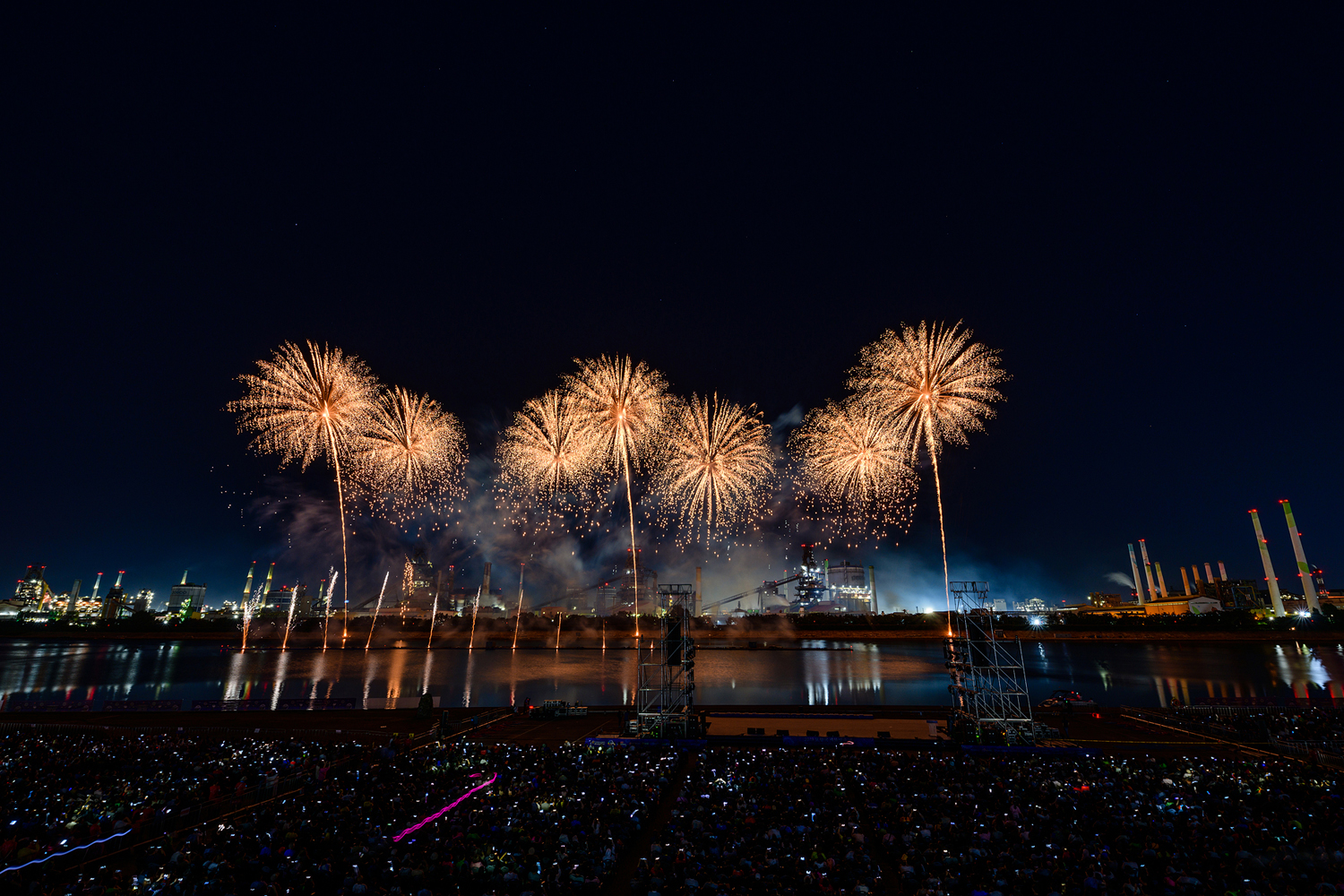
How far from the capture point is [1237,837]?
13148 millimetres

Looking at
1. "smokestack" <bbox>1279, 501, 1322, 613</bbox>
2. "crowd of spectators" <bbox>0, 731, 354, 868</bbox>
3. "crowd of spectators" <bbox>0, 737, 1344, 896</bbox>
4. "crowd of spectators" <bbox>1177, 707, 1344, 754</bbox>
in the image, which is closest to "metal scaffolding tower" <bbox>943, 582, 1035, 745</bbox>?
"crowd of spectators" <bbox>0, 737, 1344, 896</bbox>

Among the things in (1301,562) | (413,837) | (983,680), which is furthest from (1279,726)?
(1301,562)

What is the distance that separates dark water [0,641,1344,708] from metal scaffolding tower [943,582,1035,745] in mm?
21244

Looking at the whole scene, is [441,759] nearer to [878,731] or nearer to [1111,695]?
[878,731]

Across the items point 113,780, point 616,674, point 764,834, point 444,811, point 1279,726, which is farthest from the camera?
point 616,674

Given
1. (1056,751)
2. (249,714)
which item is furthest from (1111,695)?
(249,714)

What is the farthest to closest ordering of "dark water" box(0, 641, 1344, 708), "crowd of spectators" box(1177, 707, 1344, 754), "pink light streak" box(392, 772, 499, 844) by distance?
"dark water" box(0, 641, 1344, 708) → "crowd of spectators" box(1177, 707, 1344, 754) → "pink light streak" box(392, 772, 499, 844)

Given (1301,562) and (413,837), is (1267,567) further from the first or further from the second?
(413,837)

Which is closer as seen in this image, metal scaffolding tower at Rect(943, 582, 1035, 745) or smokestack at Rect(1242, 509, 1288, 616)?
metal scaffolding tower at Rect(943, 582, 1035, 745)

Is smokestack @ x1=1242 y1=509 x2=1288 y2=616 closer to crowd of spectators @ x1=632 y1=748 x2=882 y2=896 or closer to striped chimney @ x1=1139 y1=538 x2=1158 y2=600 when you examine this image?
striped chimney @ x1=1139 y1=538 x2=1158 y2=600

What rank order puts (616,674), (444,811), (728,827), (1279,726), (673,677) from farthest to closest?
(616,674), (673,677), (1279,726), (444,811), (728,827)

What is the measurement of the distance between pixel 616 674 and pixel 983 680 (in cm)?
5287

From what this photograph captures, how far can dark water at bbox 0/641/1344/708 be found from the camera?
55531 mm

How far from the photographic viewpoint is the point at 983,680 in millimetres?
28516
